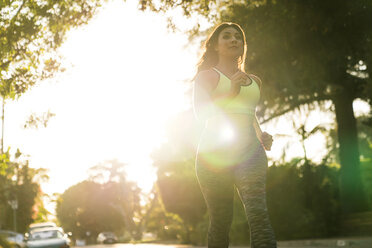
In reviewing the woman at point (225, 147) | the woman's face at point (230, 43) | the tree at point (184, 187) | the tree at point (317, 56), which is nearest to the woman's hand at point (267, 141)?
the woman at point (225, 147)

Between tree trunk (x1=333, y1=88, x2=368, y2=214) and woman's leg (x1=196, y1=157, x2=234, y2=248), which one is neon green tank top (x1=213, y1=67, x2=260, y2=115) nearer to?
woman's leg (x1=196, y1=157, x2=234, y2=248)

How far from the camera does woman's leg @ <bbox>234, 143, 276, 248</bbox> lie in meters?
3.88

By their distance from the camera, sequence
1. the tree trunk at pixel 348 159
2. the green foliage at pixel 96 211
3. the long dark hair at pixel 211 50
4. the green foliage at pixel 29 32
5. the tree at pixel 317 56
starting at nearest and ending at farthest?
the long dark hair at pixel 211 50 → the green foliage at pixel 29 32 → the tree at pixel 317 56 → the tree trunk at pixel 348 159 → the green foliage at pixel 96 211

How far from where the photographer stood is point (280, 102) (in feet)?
83.9

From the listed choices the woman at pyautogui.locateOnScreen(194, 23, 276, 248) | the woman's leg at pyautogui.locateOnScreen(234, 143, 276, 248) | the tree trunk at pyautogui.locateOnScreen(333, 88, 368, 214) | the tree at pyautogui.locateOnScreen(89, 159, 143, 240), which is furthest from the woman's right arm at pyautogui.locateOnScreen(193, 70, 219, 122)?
the tree at pyautogui.locateOnScreen(89, 159, 143, 240)

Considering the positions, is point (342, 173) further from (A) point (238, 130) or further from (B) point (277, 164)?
(A) point (238, 130)

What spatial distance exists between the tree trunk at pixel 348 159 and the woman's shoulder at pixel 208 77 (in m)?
20.7

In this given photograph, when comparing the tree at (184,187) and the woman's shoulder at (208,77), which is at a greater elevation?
the tree at (184,187)

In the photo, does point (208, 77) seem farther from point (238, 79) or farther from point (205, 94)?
point (238, 79)

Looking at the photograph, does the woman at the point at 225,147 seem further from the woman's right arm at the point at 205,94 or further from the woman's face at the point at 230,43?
the woman's face at the point at 230,43

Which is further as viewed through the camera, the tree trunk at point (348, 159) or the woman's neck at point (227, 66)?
the tree trunk at point (348, 159)

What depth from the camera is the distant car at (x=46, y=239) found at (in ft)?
62.0

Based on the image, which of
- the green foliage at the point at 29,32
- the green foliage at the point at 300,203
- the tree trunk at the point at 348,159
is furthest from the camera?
the tree trunk at the point at 348,159

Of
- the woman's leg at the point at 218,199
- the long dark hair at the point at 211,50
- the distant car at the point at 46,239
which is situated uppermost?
the long dark hair at the point at 211,50
